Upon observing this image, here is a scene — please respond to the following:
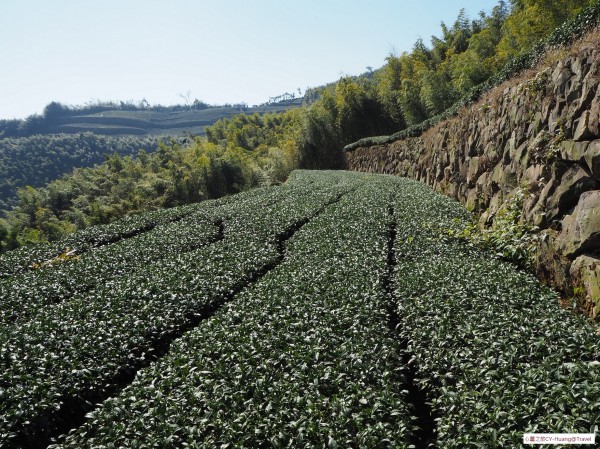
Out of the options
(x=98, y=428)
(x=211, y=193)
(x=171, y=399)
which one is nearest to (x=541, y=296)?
(x=171, y=399)

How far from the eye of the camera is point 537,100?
36.9 feet

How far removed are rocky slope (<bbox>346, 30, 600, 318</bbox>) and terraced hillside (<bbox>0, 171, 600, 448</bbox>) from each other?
2.90 ft

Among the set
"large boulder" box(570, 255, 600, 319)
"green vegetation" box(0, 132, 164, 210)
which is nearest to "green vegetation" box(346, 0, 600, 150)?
"large boulder" box(570, 255, 600, 319)

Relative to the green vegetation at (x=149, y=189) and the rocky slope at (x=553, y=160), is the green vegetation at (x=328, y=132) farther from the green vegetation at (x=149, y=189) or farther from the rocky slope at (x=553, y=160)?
the rocky slope at (x=553, y=160)

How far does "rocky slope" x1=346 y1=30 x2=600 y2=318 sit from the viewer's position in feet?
25.2

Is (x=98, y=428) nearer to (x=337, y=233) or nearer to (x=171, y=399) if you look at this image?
(x=171, y=399)

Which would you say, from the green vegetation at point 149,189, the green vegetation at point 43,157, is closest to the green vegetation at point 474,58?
the green vegetation at point 149,189

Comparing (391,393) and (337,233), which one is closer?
(391,393)

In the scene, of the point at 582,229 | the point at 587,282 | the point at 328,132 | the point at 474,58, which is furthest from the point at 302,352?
the point at 328,132

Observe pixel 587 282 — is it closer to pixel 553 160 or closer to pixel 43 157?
pixel 553 160

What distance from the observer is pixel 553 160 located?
9.58 meters

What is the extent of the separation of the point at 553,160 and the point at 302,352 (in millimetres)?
8062

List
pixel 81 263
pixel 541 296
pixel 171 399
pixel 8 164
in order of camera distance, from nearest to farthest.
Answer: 1. pixel 171 399
2. pixel 541 296
3. pixel 81 263
4. pixel 8 164

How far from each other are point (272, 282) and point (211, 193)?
42.0 m
